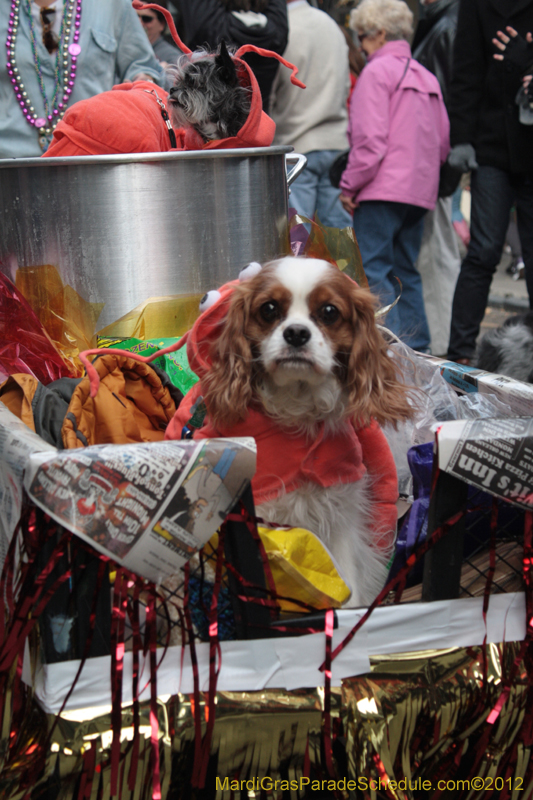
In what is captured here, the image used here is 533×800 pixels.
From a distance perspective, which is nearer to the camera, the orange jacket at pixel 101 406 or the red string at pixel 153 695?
the red string at pixel 153 695

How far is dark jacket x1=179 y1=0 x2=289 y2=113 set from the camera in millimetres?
3559

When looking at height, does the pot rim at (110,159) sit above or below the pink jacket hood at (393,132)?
below

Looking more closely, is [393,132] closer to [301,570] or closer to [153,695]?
[301,570]

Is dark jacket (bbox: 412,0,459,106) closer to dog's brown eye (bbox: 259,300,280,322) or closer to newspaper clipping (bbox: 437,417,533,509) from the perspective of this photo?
dog's brown eye (bbox: 259,300,280,322)

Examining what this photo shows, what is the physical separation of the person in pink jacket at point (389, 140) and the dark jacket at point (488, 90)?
18 cm

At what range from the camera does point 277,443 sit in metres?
1.45

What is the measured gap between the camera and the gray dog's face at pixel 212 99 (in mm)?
1983

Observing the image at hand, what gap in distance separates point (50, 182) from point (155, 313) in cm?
40

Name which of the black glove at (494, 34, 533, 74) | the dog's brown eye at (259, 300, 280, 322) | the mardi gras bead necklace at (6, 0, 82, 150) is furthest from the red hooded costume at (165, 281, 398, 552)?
the black glove at (494, 34, 533, 74)

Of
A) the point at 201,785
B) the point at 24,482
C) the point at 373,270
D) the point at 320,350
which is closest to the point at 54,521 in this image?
the point at 24,482

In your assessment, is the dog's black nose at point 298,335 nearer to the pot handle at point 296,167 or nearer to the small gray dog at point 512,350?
the pot handle at point 296,167

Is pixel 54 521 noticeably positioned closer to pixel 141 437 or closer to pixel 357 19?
pixel 141 437

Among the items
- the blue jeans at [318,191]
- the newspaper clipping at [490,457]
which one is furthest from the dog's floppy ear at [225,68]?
the blue jeans at [318,191]

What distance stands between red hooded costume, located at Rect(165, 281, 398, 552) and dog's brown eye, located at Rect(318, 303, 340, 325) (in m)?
0.21
